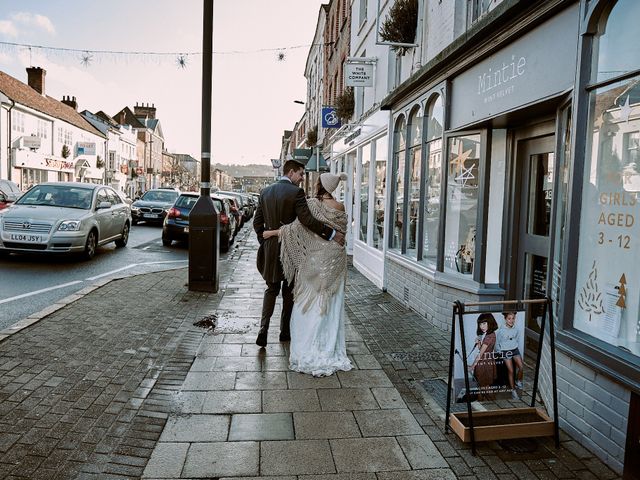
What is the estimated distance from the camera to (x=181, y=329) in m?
6.46

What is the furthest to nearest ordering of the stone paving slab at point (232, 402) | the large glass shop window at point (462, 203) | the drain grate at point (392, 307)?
the drain grate at point (392, 307)
the large glass shop window at point (462, 203)
the stone paving slab at point (232, 402)

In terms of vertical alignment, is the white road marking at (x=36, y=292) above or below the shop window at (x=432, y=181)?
below

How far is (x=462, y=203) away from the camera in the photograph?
711 centimetres

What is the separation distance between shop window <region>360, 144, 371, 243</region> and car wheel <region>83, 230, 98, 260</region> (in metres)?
5.96

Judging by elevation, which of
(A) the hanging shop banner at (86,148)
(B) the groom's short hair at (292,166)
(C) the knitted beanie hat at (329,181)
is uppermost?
(A) the hanging shop banner at (86,148)

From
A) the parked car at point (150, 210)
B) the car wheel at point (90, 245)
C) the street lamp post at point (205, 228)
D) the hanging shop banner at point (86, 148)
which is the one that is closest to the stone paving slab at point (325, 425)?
the street lamp post at point (205, 228)

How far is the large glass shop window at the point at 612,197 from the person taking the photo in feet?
11.8

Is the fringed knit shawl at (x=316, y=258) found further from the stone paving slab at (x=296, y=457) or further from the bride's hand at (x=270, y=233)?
the stone paving slab at (x=296, y=457)

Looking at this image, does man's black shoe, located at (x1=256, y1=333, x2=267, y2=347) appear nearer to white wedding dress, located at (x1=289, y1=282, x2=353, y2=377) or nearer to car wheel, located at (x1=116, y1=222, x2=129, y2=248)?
white wedding dress, located at (x1=289, y1=282, x2=353, y2=377)

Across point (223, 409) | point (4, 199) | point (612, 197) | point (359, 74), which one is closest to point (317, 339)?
point (223, 409)

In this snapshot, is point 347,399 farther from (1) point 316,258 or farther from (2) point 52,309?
(2) point 52,309

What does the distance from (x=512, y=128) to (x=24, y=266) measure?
8881 mm

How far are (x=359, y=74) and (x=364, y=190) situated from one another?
2.61 meters

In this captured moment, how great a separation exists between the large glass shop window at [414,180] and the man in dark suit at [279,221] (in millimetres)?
3116
